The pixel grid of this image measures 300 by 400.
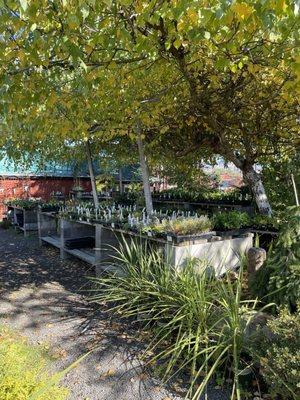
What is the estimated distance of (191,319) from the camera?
349 centimetres

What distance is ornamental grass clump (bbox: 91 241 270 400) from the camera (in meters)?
3.12

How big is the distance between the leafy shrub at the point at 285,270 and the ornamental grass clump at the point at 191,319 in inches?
9.9

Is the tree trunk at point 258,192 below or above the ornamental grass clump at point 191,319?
above

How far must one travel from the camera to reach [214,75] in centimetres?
581

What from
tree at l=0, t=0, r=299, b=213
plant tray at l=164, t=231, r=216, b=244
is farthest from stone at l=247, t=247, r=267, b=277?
tree at l=0, t=0, r=299, b=213

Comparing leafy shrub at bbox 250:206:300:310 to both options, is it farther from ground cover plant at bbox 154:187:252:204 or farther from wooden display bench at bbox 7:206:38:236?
wooden display bench at bbox 7:206:38:236

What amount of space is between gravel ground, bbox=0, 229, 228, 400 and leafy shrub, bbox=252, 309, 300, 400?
1.66 feet

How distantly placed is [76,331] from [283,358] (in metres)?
2.43

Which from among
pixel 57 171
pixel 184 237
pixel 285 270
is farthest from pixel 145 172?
pixel 57 171

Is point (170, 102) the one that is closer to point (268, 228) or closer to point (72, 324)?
point (268, 228)

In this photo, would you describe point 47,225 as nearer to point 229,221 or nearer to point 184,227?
point 229,221

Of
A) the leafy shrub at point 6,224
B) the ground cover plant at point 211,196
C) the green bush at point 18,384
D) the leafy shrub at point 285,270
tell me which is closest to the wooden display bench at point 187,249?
the leafy shrub at point 285,270

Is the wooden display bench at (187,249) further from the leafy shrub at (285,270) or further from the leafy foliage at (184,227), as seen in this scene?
the leafy shrub at (285,270)

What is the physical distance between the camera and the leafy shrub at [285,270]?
3.44m
